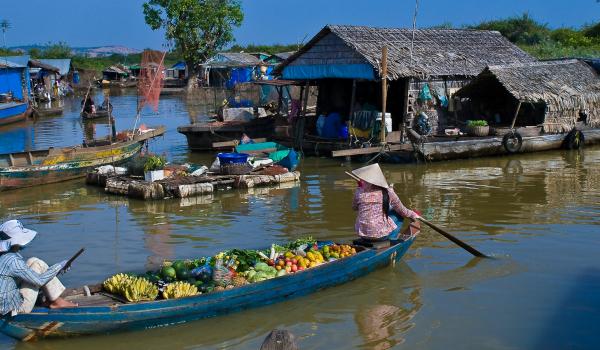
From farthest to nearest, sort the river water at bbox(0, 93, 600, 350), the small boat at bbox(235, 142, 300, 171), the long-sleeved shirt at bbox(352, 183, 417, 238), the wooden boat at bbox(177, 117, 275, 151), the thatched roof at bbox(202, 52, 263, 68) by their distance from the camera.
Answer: the thatched roof at bbox(202, 52, 263, 68) < the wooden boat at bbox(177, 117, 275, 151) < the small boat at bbox(235, 142, 300, 171) < the long-sleeved shirt at bbox(352, 183, 417, 238) < the river water at bbox(0, 93, 600, 350)

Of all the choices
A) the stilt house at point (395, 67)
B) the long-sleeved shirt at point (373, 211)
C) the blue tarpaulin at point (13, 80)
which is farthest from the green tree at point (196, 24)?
the long-sleeved shirt at point (373, 211)

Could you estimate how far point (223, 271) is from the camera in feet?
22.7

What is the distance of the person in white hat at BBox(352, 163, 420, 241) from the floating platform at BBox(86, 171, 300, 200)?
545 cm

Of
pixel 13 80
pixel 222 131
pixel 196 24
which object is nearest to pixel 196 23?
pixel 196 24

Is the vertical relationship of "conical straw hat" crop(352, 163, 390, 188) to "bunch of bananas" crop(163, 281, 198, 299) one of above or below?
above

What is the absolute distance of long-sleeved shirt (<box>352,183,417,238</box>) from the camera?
7.89 m

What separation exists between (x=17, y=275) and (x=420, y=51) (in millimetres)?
14204

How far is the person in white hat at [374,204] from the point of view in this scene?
7801 mm

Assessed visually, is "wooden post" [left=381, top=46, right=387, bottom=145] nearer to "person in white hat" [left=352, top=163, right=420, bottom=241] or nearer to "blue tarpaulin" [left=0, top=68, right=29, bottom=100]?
"person in white hat" [left=352, top=163, right=420, bottom=241]

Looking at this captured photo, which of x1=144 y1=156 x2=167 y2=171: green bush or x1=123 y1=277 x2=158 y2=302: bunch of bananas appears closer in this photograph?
x1=123 y1=277 x2=158 y2=302: bunch of bananas

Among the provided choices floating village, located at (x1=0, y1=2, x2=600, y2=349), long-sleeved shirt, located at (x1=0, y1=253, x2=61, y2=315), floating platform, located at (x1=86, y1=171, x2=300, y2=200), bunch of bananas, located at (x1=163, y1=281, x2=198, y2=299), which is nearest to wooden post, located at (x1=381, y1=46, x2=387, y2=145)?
floating village, located at (x1=0, y1=2, x2=600, y2=349)

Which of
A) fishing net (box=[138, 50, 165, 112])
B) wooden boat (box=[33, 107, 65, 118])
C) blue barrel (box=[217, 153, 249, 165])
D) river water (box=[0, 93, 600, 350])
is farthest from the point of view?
wooden boat (box=[33, 107, 65, 118])

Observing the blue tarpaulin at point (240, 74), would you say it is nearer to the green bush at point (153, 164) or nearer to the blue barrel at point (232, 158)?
the blue barrel at point (232, 158)

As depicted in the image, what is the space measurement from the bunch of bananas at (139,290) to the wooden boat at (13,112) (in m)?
23.0
